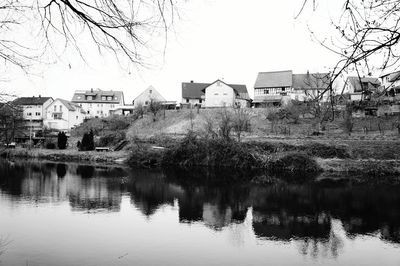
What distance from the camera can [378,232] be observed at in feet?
52.6

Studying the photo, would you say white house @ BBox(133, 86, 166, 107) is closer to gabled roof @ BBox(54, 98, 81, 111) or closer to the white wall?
gabled roof @ BBox(54, 98, 81, 111)

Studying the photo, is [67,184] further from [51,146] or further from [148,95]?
[148,95]

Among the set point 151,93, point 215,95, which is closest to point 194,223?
point 215,95

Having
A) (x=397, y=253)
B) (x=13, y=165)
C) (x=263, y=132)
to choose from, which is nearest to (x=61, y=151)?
(x=13, y=165)

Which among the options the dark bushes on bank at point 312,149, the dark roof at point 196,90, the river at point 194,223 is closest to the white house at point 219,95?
the dark roof at point 196,90

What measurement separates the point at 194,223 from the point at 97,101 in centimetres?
7525

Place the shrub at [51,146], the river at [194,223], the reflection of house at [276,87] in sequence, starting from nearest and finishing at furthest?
the river at [194,223] → the shrub at [51,146] → the reflection of house at [276,87]

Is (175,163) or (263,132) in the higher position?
(263,132)

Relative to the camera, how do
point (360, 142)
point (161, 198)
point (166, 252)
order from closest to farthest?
point (166, 252) < point (161, 198) < point (360, 142)

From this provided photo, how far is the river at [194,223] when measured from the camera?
12898mm

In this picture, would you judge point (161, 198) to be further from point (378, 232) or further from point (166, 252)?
point (378, 232)

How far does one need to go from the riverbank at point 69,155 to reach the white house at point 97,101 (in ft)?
128

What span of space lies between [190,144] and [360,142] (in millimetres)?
17202

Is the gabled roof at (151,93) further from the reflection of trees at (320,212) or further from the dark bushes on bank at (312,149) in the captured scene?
the reflection of trees at (320,212)
